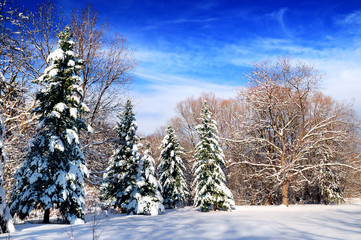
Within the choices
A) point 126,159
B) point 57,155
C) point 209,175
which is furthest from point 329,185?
point 57,155

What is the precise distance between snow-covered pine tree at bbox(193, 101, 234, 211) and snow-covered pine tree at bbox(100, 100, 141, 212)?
539cm

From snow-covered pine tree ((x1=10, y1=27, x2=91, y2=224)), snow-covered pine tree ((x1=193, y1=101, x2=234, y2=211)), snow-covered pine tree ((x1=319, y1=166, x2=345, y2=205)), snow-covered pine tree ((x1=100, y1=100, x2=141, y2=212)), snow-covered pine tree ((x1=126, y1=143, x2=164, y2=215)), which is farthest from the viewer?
snow-covered pine tree ((x1=319, y1=166, x2=345, y2=205))

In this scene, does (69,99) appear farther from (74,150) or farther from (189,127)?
(189,127)

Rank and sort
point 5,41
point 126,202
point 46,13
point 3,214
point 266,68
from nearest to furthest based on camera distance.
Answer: point 5,41 → point 3,214 → point 46,13 → point 126,202 → point 266,68

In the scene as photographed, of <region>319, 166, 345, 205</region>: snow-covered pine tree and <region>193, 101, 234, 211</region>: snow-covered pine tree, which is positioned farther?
<region>319, 166, 345, 205</region>: snow-covered pine tree

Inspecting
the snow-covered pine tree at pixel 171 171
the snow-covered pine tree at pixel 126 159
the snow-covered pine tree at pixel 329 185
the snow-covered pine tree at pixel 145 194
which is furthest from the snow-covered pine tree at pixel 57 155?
the snow-covered pine tree at pixel 329 185

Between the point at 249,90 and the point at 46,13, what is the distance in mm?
16924

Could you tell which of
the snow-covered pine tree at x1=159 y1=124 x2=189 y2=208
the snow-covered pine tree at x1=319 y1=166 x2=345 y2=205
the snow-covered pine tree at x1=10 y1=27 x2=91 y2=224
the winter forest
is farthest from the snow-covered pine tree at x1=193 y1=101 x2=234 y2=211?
the snow-covered pine tree at x1=10 y1=27 x2=91 y2=224

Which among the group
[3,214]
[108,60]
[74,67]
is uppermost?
[108,60]

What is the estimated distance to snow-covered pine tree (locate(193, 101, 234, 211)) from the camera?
20484mm

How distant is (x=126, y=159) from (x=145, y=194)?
3.27m

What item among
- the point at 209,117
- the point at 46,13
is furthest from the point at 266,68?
the point at 46,13

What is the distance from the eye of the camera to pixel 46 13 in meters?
15.6

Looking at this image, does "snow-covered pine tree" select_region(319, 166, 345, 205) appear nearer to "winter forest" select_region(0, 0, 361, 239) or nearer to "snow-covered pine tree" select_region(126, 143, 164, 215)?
"winter forest" select_region(0, 0, 361, 239)
